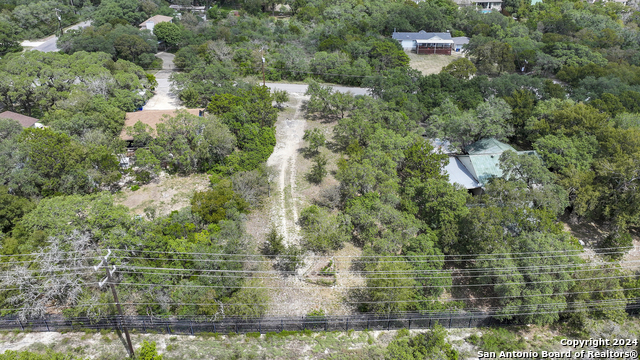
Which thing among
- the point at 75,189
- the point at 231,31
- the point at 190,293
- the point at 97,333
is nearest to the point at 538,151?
the point at 190,293

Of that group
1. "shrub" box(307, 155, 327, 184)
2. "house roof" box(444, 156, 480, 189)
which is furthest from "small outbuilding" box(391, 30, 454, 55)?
"shrub" box(307, 155, 327, 184)

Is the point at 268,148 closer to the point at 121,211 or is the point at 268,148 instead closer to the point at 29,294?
the point at 121,211

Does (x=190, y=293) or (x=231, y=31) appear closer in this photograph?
(x=190, y=293)

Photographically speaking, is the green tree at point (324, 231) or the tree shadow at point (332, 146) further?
the tree shadow at point (332, 146)

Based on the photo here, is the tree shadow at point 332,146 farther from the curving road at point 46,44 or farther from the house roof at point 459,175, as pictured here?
the curving road at point 46,44

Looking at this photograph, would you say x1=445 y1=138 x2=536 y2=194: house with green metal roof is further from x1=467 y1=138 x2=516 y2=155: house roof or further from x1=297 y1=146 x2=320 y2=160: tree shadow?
x1=297 y1=146 x2=320 y2=160: tree shadow

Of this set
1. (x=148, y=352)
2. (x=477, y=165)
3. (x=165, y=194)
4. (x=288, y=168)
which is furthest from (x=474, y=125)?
(x=148, y=352)

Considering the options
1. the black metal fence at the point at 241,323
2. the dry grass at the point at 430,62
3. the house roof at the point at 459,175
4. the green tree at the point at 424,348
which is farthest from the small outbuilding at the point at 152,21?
the green tree at the point at 424,348
